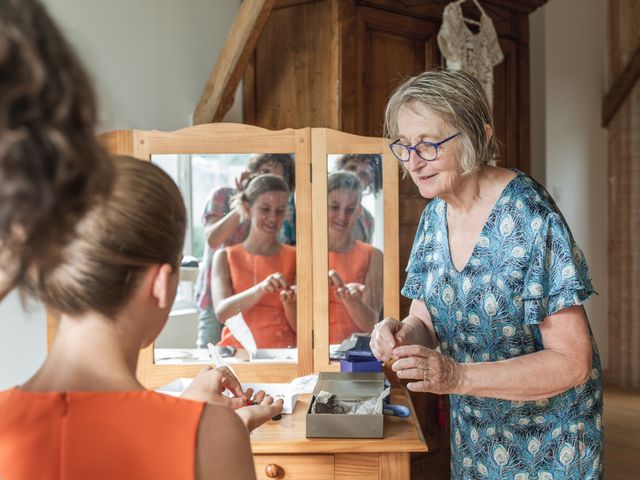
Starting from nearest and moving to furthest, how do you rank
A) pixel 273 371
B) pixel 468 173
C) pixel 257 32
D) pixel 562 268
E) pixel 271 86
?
1. pixel 562 268
2. pixel 468 173
3. pixel 273 371
4. pixel 257 32
5. pixel 271 86

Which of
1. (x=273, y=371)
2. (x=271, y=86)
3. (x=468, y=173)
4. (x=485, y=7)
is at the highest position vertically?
(x=485, y=7)

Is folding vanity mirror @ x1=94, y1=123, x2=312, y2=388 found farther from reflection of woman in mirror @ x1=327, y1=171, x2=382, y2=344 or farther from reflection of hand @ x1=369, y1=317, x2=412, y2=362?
reflection of hand @ x1=369, y1=317, x2=412, y2=362

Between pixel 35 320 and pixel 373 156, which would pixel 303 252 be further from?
pixel 35 320

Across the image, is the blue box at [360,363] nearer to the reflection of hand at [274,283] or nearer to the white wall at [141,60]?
the reflection of hand at [274,283]

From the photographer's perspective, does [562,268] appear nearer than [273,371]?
Yes

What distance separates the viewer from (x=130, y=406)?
0.75 m

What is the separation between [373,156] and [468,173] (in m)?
0.55

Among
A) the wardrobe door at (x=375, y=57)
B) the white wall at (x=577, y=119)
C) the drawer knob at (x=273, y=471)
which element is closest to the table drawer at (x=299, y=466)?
the drawer knob at (x=273, y=471)

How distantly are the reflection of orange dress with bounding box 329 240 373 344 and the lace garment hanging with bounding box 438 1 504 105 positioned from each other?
1.13 meters

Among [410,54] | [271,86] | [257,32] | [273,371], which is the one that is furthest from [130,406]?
[410,54]

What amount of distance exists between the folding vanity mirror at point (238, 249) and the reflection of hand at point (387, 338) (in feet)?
1.56

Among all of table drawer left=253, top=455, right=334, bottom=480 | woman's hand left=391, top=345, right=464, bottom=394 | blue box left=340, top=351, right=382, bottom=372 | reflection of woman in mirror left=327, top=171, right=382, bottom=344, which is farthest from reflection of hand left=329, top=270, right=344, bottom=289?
woman's hand left=391, top=345, right=464, bottom=394

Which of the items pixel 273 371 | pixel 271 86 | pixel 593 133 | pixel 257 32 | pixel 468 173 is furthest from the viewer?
pixel 593 133

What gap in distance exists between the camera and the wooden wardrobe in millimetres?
2482
